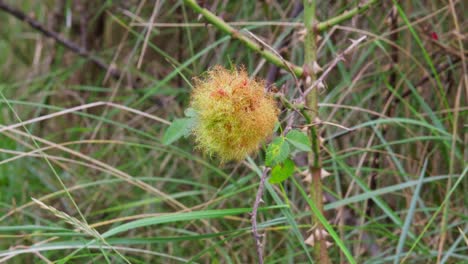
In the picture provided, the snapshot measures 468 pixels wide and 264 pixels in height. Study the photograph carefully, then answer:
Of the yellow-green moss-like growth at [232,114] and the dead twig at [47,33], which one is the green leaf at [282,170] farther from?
the dead twig at [47,33]

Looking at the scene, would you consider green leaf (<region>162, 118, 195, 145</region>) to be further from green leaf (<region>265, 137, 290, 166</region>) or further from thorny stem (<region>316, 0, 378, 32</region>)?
thorny stem (<region>316, 0, 378, 32</region>)

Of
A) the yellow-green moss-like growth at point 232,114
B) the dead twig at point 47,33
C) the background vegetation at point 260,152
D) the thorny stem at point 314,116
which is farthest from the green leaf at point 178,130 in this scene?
the dead twig at point 47,33

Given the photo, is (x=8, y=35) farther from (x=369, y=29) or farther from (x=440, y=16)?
(x=440, y=16)

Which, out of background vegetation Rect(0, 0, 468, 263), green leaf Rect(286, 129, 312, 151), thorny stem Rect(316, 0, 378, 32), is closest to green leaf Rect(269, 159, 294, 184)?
green leaf Rect(286, 129, 312, 151)

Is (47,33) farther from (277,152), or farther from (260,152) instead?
(277,152)

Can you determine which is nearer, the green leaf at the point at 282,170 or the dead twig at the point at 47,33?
the green leaf at the point at 282,170

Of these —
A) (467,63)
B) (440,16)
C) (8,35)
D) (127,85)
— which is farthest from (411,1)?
(8,35)
